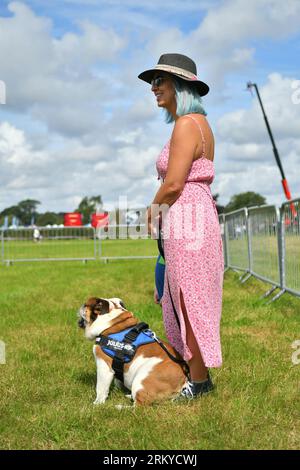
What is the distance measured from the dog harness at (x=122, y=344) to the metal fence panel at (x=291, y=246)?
4650mm

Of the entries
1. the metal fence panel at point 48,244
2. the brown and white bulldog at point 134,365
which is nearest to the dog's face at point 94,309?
the brown and white bulldog at point 134,365

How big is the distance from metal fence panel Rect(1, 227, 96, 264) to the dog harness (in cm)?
1911

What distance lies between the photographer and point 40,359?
249 inches

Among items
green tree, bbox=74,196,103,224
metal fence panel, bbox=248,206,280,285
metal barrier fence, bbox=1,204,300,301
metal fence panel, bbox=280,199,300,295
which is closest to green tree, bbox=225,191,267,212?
green tree, bbox=74,196,103,224

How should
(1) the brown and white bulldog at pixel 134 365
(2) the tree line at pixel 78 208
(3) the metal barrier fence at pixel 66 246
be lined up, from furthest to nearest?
(2) the tree line at pixel 78 208, (3) the metal barrier fence at pixel 66 246, (1) the brown and white bulldog at pixel 134 365

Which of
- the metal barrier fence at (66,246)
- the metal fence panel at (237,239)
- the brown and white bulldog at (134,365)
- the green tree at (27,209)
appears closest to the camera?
the brown and white bulldog at (134,365)

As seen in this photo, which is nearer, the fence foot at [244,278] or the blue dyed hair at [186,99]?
the blue dyed hair at [186,99]

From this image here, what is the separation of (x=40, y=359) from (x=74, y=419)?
224 centimetres

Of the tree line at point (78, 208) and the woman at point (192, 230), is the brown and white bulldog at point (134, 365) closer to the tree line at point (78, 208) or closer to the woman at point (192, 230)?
the woman at point (192, 230)

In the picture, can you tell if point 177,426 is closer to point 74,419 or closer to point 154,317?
point 74,419

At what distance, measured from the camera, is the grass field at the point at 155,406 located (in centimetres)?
379

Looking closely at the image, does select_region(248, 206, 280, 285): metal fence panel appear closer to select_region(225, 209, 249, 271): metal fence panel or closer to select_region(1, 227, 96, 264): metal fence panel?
select_region(225, 209, 249, 271): metal fence panel

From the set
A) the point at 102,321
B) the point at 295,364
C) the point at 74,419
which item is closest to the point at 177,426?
the point at 74,419

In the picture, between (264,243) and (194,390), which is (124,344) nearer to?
(194,390)
